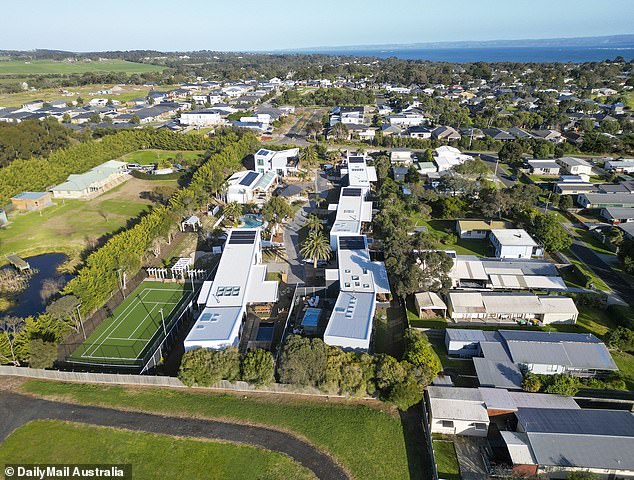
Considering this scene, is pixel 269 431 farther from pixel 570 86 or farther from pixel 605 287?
pixel 570 86

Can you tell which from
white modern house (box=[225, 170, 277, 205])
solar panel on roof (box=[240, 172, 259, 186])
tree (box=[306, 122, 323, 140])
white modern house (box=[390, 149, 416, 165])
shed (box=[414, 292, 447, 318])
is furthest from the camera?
tree (box=[306, 122, 323, 140])

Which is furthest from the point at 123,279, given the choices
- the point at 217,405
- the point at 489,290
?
the point at 489,290

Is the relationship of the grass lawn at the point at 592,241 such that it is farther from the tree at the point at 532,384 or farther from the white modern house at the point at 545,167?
the tree at the point at 532,384

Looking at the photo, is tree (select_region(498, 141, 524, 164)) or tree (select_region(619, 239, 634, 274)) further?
tree (select_region(498, 141, 524, 164))

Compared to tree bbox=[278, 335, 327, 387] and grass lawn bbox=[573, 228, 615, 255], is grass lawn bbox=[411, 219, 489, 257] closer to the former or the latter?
grass lawn bbox=[573, 228, 615, 255]

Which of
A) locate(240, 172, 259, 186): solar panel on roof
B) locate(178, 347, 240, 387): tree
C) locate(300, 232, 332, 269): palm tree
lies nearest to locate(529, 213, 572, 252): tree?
locate(300, 232, 332, 269): palm tree

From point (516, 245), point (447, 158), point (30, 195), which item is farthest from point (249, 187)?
point (447, 158)

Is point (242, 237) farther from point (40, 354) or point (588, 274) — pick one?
point (588, 274)
